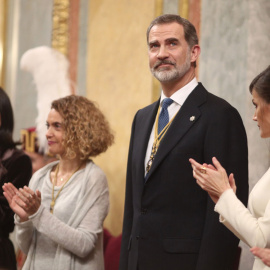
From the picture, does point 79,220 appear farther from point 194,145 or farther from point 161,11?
point 161,11

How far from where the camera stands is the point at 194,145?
2.80 m

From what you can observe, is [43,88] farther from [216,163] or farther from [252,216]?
[252,216]

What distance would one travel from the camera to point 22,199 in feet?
11.0

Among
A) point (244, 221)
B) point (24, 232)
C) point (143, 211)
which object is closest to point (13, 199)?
point (24, 232)

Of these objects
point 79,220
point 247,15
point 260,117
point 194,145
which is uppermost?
point 247,15

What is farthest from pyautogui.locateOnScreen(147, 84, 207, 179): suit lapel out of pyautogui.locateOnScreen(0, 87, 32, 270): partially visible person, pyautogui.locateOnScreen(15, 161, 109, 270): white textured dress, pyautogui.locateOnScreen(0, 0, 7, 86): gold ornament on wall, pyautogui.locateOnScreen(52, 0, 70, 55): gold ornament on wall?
pyautogui.locateOnScreen(0, 0, 7, 86): gold ornament on wall

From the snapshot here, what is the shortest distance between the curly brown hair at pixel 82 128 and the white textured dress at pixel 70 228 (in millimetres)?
131

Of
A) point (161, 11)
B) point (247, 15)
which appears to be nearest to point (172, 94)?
point (247, 15)

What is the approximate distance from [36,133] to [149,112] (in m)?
2.18

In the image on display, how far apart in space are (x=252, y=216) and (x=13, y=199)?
4.95ft

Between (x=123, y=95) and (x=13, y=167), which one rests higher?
(x=123, y=95)

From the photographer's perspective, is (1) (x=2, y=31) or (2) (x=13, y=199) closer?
(2) (x=13, y=199)

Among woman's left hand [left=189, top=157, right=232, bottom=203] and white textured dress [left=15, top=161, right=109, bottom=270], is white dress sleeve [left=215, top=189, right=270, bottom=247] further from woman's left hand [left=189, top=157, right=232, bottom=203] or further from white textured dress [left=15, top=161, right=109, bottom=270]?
white textured dress [left=15, top=161, right=109, bottom=270]

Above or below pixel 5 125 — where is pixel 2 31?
above
